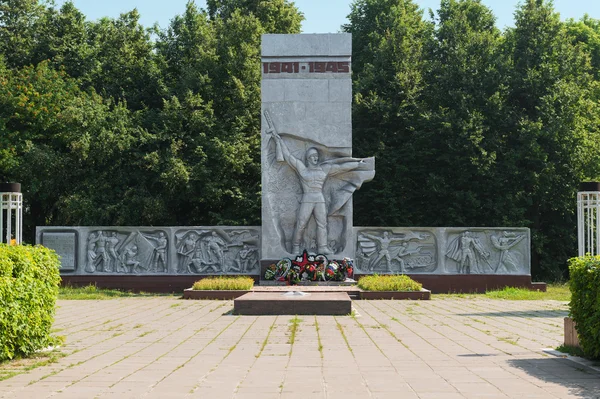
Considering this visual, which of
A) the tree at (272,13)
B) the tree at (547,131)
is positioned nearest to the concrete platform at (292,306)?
the tree at (547,131)

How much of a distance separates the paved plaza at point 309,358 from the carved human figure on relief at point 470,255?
7.16 metres

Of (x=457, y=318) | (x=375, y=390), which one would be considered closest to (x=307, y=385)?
(x=375, y=390)

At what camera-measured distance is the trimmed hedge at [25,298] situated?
738cm

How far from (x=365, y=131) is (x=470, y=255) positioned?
750 centimetres

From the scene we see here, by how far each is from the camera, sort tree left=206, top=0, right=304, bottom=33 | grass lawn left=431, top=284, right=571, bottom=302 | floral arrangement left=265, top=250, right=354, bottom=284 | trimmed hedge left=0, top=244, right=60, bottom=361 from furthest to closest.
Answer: tree left=206, top=0, right=304, bottom=33 → floral arrangement left=265, top=250, right=354, bottom=284 → grass lawn left=431, top=284, right=571, bottom=302 → trimmed hedge left=0, top=244, right=60, bottom=361

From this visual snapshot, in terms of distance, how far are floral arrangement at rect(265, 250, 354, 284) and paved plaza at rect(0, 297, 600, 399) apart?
5.85m

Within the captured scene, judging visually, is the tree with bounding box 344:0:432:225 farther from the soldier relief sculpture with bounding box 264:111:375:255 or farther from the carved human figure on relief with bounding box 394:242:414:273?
the soldier relief sculpture with bounding box 264:111:375:255

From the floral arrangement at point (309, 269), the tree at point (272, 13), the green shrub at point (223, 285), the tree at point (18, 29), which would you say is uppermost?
the tree at point (272, 13)

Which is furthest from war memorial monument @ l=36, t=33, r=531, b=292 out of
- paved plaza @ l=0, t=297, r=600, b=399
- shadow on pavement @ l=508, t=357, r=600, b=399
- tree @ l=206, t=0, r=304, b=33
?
shadow on pavement @ l=508, t=357, r=600, b=399

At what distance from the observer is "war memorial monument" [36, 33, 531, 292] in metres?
19.9

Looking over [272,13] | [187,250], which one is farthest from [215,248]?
[272,13]

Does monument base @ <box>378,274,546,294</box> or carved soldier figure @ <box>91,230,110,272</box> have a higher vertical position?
carved soldier figure @ <box>91,230,110,272</box>

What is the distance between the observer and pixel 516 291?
1883cm

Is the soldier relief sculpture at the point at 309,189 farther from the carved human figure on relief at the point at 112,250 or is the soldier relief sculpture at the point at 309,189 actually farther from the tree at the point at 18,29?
the tree at the point at 18,29
